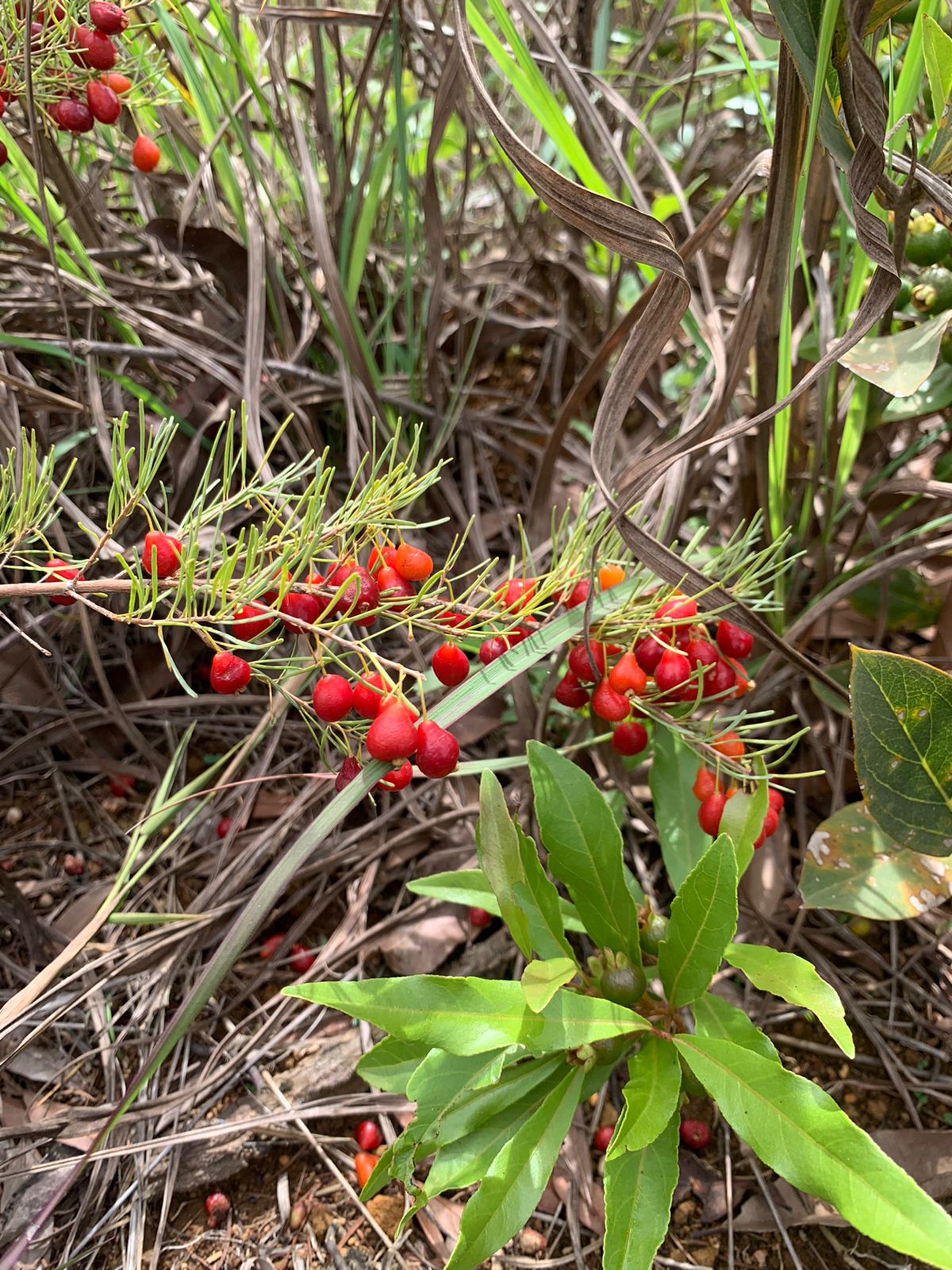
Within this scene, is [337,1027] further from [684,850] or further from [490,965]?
[684,850]

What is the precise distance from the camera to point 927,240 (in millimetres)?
1181

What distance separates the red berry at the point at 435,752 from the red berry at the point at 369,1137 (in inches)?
26.1

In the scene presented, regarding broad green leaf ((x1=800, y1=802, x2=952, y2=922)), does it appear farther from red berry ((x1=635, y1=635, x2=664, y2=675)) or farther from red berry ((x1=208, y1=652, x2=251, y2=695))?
red berry ((x1=208, y1=652, x2=251, y2=695))

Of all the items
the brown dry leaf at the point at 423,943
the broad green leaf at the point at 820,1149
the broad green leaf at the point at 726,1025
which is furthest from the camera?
the brown dry leaf at the point at 423,943

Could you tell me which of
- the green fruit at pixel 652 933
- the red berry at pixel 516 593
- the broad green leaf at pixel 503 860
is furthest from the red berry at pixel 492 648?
the green fruit at pixel 652 933

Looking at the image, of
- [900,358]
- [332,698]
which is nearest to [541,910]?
[332,698]

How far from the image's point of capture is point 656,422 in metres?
1.85

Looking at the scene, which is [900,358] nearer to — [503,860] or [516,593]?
[516,593]

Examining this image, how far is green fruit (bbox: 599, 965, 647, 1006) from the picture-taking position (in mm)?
1092

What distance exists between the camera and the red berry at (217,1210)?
3.81ft

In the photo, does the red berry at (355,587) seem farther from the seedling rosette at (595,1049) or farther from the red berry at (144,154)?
the red berry at (144,154)

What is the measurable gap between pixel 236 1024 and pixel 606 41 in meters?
1.99

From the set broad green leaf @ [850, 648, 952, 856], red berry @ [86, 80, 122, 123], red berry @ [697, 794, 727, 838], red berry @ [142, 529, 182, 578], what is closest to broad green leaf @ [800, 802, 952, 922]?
broad green leaf @ [850, 648, 952, 856]

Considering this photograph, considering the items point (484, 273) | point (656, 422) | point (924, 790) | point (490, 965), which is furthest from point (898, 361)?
point (484, 273)
